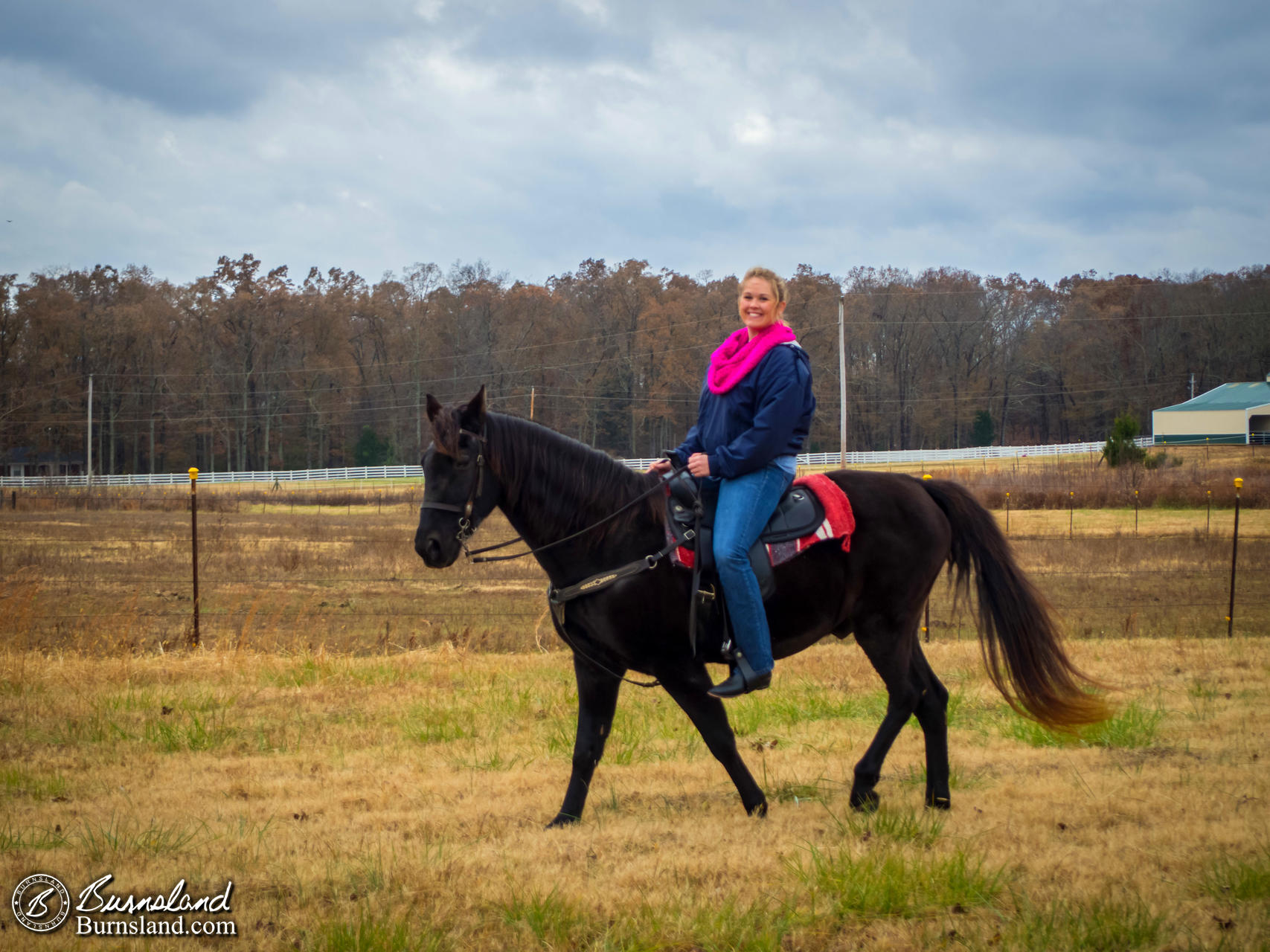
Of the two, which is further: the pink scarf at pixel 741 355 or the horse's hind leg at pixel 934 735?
the horse's hind leg at pixel 934 735

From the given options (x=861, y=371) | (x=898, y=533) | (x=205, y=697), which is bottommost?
(x=205, y=697)

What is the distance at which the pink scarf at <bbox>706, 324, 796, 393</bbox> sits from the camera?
4734 millimetres

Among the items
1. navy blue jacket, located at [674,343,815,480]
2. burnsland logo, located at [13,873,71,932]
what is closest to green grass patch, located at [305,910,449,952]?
burnsland logo, located at [13,873,71,932]

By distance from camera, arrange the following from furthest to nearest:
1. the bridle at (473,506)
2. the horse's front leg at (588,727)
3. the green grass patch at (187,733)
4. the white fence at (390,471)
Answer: the white fence at (390,471) → the green grass patch at (187,733) → the horse's front leg at (588,727) → the bridle at (473,506)

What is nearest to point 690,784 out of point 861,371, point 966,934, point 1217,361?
point 966,934

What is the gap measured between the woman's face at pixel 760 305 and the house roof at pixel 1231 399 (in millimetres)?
69201

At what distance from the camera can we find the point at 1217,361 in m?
71.3

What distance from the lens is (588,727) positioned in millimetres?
4902

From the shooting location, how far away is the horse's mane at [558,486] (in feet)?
15.9

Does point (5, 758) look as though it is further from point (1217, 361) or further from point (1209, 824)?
point (1217, 361)

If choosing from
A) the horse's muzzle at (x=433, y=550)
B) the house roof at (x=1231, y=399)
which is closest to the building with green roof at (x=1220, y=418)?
the house roof at (x=1231, y=399)

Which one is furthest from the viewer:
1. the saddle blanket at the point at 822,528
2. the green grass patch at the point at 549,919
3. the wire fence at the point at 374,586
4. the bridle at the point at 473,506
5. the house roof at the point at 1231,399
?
the house roof at the point at 1231,399

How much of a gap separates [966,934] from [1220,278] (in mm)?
82234

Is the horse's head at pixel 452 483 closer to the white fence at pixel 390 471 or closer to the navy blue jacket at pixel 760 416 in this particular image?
the navy blue jacket at pixel 760 416
